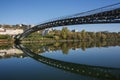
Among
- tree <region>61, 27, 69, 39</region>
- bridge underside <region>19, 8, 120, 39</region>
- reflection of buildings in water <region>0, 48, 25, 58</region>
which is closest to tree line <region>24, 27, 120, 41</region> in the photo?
tree <region>61, 27, 69, 39</region>

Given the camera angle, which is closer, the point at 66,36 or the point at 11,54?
the point at 11,54

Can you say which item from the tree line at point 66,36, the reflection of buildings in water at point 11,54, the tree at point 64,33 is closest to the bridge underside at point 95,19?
the reflection of buildings in water at point 11,54

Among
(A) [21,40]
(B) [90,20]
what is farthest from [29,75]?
(A) [21,40]

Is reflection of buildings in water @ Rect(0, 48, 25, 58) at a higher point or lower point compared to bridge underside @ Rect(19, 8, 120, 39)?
lower

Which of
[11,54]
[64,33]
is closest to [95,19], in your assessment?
[11,54]

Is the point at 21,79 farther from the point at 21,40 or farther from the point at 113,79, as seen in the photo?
the point at 21,40

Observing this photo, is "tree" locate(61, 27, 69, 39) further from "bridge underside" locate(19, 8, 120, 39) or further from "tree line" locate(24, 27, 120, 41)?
"bridge underside" locate(19, 8, 120, 39)

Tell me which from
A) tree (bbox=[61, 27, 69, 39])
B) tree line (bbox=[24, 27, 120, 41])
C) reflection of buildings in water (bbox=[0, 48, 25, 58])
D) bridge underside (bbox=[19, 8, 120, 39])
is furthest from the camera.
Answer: tree (bbox=[61, 27, 69, 39])

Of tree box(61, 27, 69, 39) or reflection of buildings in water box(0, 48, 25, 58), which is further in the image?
tree box(61, 27, 69, 39)

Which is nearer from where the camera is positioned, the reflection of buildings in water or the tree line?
the reflection of buildings in water

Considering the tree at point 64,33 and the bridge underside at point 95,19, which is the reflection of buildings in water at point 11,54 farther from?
the tree at point 64,33

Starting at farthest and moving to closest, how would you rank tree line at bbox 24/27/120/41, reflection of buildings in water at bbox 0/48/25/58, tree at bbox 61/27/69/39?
tree at bbox 61/27/69/39, tree line at bbox 24/27/120/41, reflection of buildings in water at bbox 0/48/25/58

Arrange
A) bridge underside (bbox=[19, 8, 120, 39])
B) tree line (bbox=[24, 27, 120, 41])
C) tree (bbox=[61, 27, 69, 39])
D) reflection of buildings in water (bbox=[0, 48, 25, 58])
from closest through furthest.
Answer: bridge underside (bbox=[19, 8, 120, 39]) < reflection of buildings in water (bbox=[0, 48, 25, 58]) < tree line (bbox=[24, 27, 120, 41]) < tree (bbox=[61, 27, 69, 39])

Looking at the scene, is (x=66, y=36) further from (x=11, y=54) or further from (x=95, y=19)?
(x=95, y=19)
